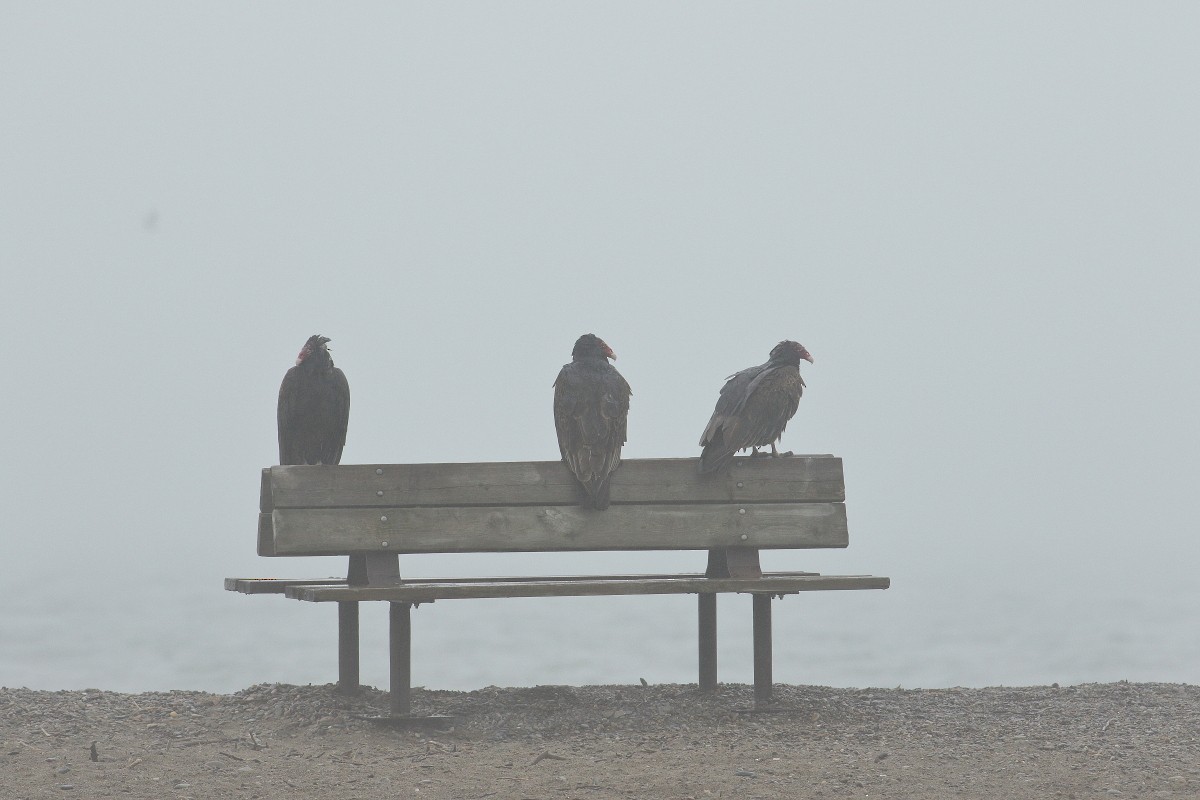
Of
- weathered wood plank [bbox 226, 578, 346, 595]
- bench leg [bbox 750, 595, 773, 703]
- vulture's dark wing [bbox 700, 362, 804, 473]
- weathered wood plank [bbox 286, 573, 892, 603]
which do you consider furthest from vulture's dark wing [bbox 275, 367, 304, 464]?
bench leg [bbox 750, 595, 773, 703]

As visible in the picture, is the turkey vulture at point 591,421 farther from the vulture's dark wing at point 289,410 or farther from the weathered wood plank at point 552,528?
the vulture's dark wing at point 289,410

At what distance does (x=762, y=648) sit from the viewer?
7.23 metres

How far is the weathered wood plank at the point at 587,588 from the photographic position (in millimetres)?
6434

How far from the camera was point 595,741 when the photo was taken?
21.1 feet

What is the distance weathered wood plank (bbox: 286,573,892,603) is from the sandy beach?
25.0 inches

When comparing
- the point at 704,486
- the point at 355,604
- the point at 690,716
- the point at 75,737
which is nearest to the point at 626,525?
the point at 704,486

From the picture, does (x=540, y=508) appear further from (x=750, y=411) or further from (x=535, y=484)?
(x=750, y=411)

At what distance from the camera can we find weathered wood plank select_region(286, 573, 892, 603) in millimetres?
6434

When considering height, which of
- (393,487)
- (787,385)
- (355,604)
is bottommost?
(355,604)

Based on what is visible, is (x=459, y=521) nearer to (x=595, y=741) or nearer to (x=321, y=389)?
(x=595, y=741)

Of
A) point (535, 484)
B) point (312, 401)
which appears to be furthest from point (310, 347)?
point (535, 484)

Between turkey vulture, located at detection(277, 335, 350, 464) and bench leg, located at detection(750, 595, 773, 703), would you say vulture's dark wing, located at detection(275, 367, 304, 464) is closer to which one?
turkey vulture, located at detection(277, 335, 350, 464)

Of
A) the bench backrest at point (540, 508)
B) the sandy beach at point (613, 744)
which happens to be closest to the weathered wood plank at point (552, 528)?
the bench backrest at point (540, 508)

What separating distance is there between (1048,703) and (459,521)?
3.25 metres
